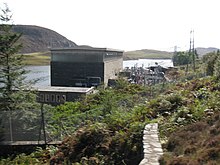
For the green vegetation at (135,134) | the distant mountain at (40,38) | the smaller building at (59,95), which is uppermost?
the distant mountain at (40,38)

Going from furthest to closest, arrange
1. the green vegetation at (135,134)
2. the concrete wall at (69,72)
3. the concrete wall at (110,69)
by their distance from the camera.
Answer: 1. the concrete wall at (110,69)
2. the concrete wall at (69,72)
3. the green vegetation at (135,134)

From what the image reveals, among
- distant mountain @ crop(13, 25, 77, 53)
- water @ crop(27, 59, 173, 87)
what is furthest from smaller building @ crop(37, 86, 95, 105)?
distant mountain @ crop(13, 25, 77, 53)

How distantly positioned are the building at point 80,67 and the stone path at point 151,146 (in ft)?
85.9

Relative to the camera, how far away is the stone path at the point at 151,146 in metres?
5.77

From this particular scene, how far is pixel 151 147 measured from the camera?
6535 mm

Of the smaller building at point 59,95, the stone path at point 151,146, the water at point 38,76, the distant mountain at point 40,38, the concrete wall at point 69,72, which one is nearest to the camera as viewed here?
the stone path at point 151,146

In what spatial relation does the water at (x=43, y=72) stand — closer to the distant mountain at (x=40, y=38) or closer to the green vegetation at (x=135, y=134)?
the green vegetation at (x=135, y=134)

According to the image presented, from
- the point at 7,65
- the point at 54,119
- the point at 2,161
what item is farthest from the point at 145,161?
the point at 7,65

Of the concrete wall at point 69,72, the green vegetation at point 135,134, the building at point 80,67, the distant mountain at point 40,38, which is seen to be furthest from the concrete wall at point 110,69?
the distant mountain at point 40,38

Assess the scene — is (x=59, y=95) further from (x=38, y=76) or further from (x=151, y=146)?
(x=151, y=146)

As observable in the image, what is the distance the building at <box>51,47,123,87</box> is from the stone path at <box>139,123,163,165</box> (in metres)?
26.2

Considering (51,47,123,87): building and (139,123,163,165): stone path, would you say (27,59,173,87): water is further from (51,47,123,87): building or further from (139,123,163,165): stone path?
(139,123,163,165): stone path

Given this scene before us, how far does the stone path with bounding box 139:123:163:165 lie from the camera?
18.9 feet

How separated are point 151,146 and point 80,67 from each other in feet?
95.6
